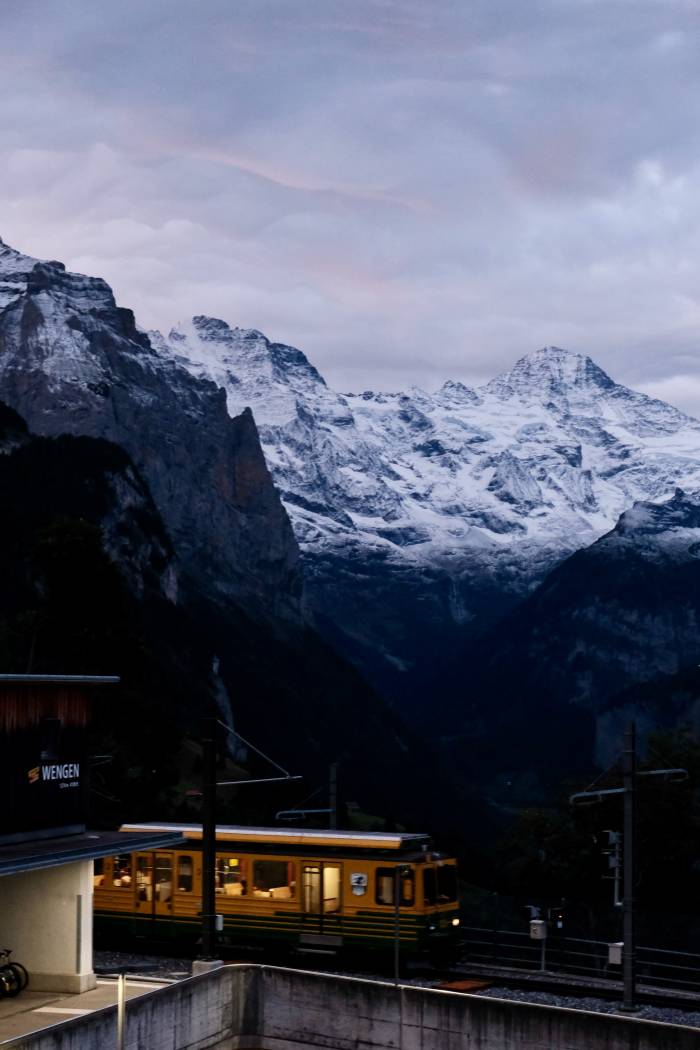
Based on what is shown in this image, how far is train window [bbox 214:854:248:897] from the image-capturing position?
41.5 meters

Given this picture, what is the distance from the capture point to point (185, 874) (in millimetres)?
42406

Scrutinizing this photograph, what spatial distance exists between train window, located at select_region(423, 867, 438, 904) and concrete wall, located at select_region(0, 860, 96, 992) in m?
9.22

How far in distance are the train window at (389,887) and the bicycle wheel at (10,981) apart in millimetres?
9990

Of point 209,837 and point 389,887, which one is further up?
point 209,837

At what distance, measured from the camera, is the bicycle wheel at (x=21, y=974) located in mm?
33781

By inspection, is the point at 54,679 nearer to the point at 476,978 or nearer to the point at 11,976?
the point at 11,976

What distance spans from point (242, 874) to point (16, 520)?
120301mm

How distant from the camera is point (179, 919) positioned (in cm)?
4238

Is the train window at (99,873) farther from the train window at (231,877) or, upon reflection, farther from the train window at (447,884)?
the train window at (447,884)

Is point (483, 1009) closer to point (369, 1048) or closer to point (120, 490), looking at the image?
point (369, 1048)

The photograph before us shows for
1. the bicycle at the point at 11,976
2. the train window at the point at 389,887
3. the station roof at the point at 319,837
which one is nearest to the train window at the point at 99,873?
the station roof at the point at 319,837

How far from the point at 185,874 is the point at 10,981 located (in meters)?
9.35

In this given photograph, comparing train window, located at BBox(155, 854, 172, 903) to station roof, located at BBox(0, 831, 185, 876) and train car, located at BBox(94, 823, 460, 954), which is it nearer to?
train car, located at BBox(94, 823, 460, 954)

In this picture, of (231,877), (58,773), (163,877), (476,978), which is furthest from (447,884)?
(58,773)
